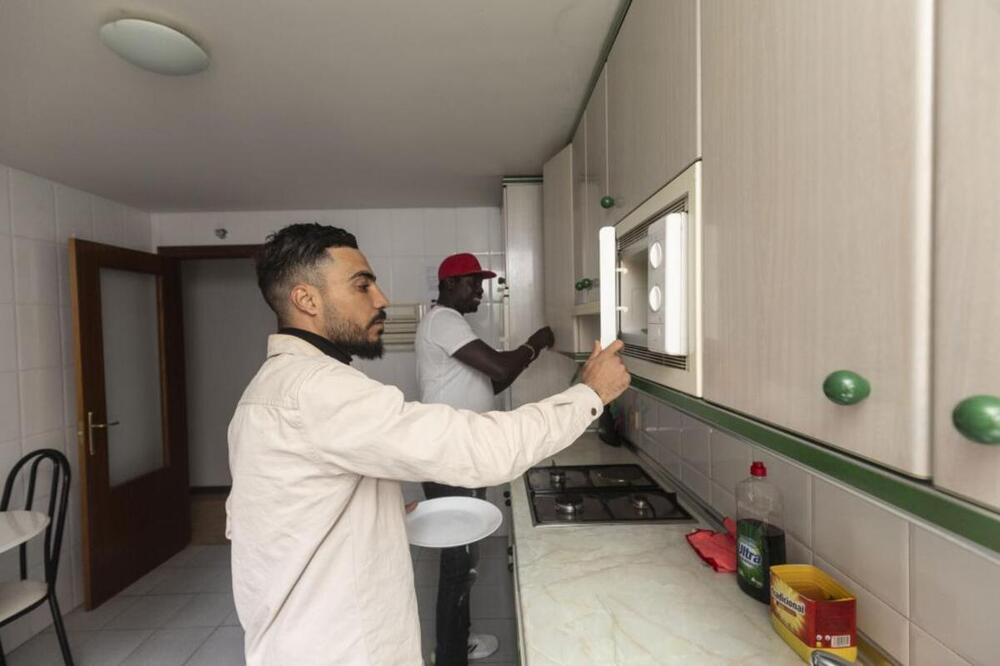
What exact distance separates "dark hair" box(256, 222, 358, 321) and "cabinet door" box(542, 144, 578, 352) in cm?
96

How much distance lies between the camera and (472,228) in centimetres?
309

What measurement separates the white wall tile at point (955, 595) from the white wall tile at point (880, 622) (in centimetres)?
4

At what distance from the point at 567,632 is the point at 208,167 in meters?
2.31

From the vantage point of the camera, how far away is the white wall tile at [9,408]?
6.73 feet

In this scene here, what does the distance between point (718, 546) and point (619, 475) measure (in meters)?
0.61

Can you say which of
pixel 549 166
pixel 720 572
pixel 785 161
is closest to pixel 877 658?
pixel 720 572

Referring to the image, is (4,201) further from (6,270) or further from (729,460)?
(729,460)

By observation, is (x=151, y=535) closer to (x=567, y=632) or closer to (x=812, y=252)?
(x=567, y=632)

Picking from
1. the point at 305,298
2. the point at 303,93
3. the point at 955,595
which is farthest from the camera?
the point at 303,93

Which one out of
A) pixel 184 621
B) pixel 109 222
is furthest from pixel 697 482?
pixel 109 222

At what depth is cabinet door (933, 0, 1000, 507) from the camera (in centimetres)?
29

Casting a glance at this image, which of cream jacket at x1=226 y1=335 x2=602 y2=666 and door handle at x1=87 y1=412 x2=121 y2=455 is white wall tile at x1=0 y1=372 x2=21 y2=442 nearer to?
door handle at x1=87 y1=412 x2=121 y2=455

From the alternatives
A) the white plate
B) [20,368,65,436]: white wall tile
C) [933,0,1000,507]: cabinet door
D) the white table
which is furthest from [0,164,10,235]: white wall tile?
[933,0,1000,507]: cabinet door

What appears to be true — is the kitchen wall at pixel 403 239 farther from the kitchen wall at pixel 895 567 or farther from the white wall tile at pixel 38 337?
the kitchen wall at pixel 895 567
